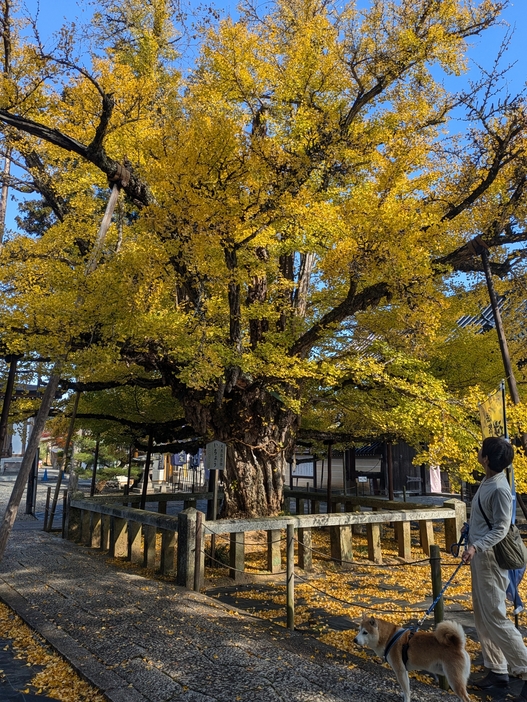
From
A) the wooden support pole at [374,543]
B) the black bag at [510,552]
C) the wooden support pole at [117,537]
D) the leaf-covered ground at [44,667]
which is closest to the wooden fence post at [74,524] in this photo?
the wooden support pole at [117,537]

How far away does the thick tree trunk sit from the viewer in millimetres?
10820

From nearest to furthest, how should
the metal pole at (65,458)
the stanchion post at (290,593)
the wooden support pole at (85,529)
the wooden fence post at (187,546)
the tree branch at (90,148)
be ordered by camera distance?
1. the stanchion post at (290,593)
2. the wooden fence post at (187,546)
3. the tree branch at (90,148)
4. the wooden support pole at (85,529)
5. the metal pole at (65,458)

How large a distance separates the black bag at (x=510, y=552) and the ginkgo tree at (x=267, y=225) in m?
4.20

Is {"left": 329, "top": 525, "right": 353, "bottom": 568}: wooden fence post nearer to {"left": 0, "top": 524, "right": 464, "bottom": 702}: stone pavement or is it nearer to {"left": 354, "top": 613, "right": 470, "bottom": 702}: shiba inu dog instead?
{"left": 0, "top": 524, "right": 464, "bottom": 702}: stone pavement

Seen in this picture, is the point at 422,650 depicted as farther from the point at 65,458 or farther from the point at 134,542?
the point at 65,458

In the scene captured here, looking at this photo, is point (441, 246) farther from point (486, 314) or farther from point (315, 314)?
point (486, 314)

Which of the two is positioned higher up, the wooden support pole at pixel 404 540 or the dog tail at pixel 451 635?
the dog tail at pixel 451 635

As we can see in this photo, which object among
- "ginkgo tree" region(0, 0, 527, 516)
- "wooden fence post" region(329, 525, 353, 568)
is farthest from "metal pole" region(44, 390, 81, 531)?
"wooden fence post" region(329, 525, 353, 568)

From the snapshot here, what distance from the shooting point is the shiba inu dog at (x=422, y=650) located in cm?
338

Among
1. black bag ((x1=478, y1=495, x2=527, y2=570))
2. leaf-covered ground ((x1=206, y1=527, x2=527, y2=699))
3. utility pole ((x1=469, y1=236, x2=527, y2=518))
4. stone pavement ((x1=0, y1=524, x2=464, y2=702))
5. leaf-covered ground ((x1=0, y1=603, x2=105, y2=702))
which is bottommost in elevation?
leaf-covered ground ((x1=206, y1=527, x2=527, y2=699))

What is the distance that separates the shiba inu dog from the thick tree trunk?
706 centimetres

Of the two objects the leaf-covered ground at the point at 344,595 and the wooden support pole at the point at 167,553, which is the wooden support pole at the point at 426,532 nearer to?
the leaf-covered ground at the point at 344,595

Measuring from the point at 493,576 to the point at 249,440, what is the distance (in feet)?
24.4

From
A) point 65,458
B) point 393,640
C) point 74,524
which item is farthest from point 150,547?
point 393,640
